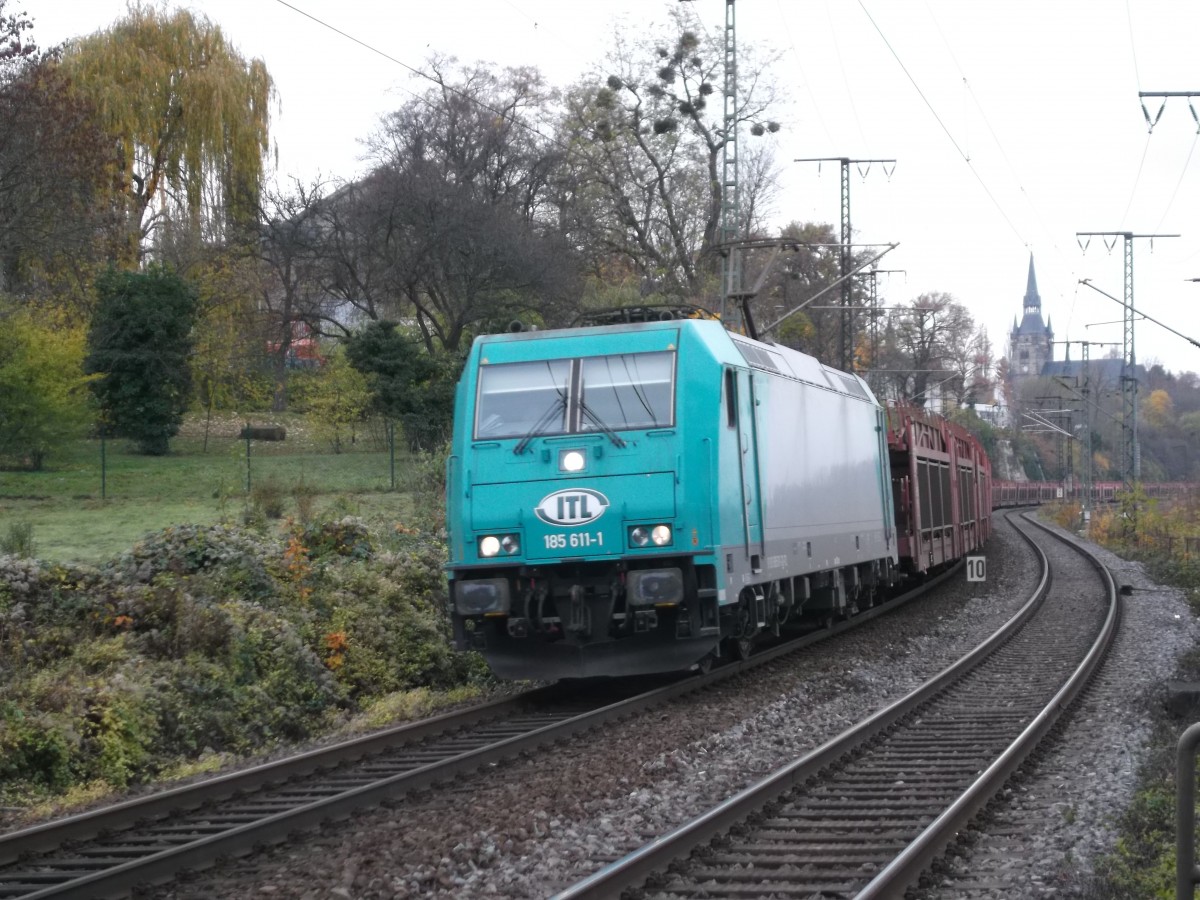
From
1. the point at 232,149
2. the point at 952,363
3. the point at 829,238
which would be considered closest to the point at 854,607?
the point at 232,149

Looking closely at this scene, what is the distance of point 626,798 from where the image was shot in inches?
329

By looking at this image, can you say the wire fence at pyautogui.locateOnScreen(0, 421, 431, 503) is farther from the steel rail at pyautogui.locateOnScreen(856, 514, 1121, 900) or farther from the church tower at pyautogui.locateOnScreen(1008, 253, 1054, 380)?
the church tower at pyautogui.locateOnScreen(1008, 253, 1054, 380)

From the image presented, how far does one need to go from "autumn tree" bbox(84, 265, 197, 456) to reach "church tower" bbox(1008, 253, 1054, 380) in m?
117

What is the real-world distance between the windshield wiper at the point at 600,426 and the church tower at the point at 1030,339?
5245 inches

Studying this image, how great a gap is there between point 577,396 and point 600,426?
0.40 m

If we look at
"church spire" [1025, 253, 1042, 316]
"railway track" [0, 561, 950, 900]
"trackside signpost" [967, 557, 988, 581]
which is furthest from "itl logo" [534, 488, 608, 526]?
"church spire" [1025, 253, 1042, 316]

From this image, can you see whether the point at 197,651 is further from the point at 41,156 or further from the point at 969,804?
the point at 41,156

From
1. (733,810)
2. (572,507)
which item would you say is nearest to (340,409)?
(572,507)

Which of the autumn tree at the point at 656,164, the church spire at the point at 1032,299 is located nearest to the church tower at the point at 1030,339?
the church spire at the point at 1032,299

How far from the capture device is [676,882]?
21.4 ft

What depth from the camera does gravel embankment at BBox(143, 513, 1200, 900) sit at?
6.66 m

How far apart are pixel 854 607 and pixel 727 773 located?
10907mm

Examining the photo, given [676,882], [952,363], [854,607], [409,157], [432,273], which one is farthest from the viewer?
[952,363]

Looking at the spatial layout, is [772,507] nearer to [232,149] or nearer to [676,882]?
[676,882]
